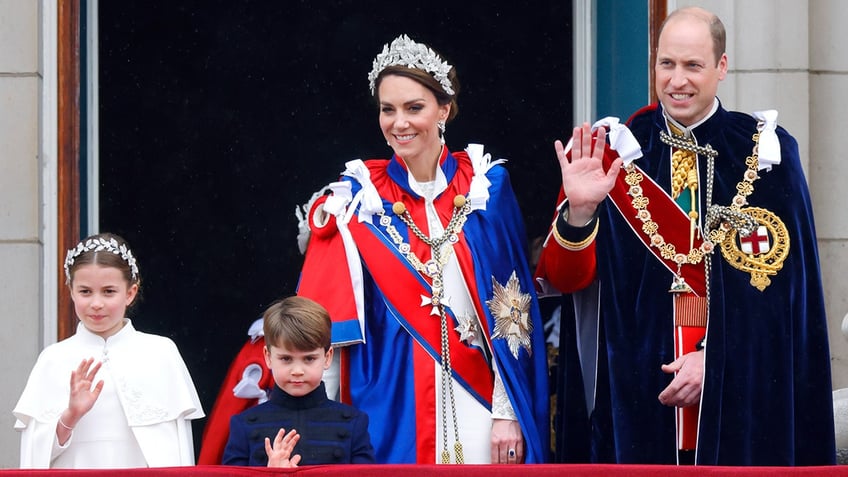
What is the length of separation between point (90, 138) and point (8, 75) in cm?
39

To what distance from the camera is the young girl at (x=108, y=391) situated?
4.81 meters

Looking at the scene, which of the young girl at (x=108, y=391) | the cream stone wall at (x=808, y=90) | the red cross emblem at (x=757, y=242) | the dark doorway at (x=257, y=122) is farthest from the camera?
the dark doorway at (x=257, y=122)

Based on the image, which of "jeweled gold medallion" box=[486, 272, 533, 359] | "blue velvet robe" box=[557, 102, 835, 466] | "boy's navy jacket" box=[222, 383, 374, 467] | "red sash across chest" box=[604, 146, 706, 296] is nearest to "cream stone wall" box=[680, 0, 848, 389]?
"blue velvet robe" box=[557, 102, 835, 466]

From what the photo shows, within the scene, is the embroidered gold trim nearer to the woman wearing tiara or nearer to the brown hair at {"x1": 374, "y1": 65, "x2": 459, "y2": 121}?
the woman wearing tiara

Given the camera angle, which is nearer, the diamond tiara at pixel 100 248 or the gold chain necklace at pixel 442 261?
the diamond tiara at pixel 100 248

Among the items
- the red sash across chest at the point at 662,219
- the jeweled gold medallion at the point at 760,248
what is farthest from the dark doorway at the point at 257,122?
the jeweled gold medallion at the point at 760,248

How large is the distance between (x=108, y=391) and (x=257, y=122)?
407cm

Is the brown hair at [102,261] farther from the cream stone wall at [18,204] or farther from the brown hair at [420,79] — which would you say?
the cream stone wall at [18,204]

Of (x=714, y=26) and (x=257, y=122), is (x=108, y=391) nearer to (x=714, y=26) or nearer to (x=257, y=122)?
(x=714, y=26)

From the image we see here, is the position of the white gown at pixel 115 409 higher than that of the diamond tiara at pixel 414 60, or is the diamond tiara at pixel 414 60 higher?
the diamond tiara at pixel 414 60

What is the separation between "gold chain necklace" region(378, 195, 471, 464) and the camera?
16.6ft

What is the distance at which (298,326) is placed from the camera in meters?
4.63

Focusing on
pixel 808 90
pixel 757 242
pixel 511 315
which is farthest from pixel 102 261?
pixel 808 90

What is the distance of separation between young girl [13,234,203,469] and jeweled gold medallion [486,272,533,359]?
2.95 feet
